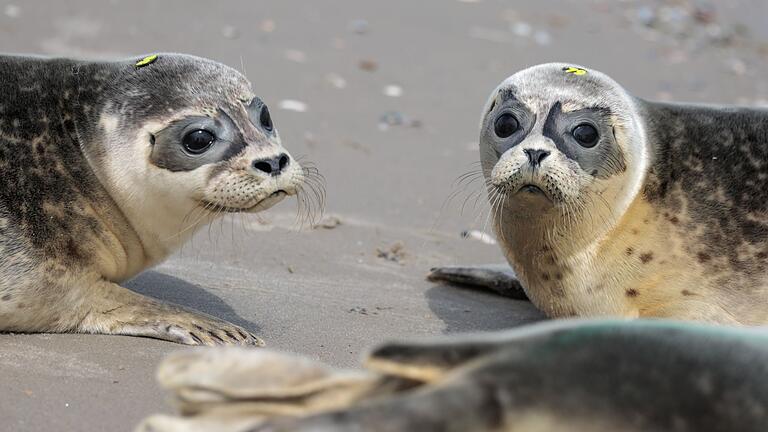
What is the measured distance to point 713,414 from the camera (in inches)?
77.3

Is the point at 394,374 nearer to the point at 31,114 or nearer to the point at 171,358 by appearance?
the point at 171,358

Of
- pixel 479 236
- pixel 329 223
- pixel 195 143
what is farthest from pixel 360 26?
pixel 195 143

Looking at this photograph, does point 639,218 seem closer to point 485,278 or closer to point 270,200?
point 485,278

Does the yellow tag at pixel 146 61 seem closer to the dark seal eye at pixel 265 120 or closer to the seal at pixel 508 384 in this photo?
the dark seal eye at pixel 265 120

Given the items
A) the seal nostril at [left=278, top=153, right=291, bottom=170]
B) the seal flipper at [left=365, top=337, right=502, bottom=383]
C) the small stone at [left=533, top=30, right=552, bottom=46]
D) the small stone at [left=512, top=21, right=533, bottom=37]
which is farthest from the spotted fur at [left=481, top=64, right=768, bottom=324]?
the small stone at [left=512, top=21, right=533, bottom=37]

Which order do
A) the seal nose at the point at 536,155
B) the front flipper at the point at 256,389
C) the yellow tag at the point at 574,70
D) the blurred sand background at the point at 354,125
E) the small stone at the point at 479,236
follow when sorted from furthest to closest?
the small stone at the point at 479,236, the yellow tag at the point at 574,70, the seal nose at the point at 536,155, the blurred sand background at the point at 354,125, the front flipper at the point at 256,389

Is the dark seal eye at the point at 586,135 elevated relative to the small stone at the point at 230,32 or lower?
elevated

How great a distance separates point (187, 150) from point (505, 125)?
124cm

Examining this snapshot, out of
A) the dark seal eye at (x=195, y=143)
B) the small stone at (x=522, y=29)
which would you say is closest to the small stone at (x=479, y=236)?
the dark seal eye at (x=195, y=143)

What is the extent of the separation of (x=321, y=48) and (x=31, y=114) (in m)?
4.47

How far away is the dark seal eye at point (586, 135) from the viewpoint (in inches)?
168

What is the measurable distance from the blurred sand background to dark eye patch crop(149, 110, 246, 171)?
2.00ft

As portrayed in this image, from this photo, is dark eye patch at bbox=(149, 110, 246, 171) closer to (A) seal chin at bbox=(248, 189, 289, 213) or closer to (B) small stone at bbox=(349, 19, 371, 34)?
(A) seal chin at bbox=(248, 189, 289, 213)

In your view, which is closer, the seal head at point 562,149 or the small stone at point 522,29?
the seal head at point 562,149
